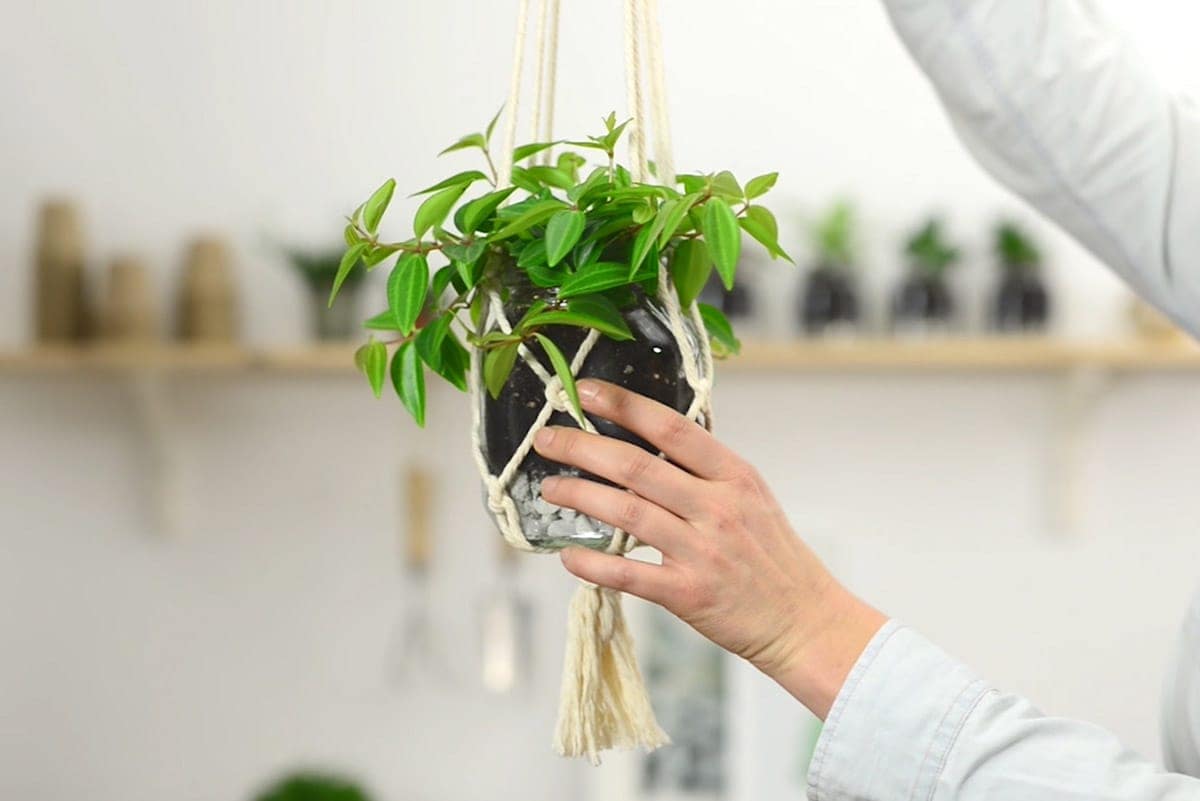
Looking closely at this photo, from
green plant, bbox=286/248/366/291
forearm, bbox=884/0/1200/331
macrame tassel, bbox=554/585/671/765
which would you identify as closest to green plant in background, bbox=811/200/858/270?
green plant, bbox=286/248/366/291

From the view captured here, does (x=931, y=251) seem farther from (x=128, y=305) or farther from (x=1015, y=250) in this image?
(x=128, y=305)

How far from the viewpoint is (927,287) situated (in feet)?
5.97

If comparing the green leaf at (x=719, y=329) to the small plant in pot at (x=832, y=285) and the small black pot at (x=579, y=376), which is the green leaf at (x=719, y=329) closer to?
the small black pot at (x=579, y=376)

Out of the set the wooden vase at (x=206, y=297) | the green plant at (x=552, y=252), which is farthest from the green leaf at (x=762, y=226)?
the wooden vase at (x=206, y=297)

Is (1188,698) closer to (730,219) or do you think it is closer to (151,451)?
(730,219)

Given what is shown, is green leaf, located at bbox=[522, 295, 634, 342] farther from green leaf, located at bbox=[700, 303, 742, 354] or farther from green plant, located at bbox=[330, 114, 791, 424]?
green leaf, located at bbox=[700, 303, 742, 354]

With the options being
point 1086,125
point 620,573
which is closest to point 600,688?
point 620,573

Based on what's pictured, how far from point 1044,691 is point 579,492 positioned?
1.53 metres

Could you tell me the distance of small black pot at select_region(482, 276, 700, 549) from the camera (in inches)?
26.8

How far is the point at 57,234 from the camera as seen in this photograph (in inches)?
75.0

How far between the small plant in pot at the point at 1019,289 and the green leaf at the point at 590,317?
1.28m

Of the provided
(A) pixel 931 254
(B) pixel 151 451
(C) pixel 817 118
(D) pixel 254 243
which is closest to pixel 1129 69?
(A) pixel 931 254

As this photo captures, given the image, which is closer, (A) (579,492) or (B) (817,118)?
(A) (579,492)

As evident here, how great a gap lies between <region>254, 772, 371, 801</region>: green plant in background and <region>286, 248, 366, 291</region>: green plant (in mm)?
698
